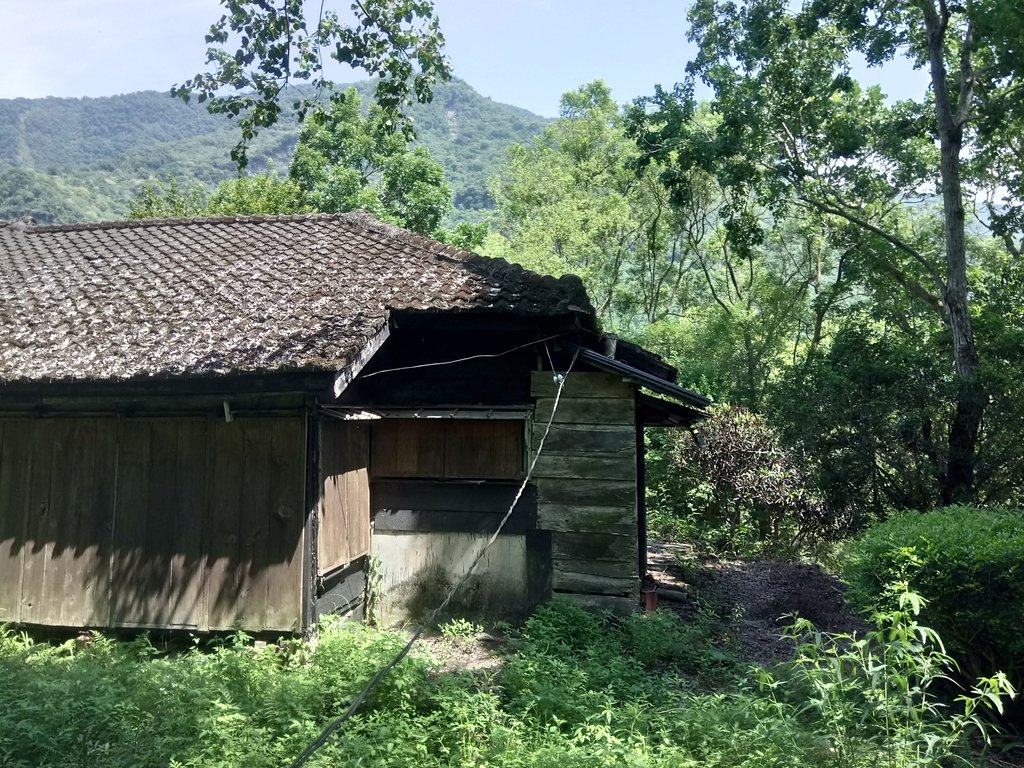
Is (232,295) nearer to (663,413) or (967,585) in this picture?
(663,413)

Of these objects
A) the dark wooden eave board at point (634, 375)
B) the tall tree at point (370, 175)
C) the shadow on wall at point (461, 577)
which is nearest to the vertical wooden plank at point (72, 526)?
the shadow on wall at point (461, 577)

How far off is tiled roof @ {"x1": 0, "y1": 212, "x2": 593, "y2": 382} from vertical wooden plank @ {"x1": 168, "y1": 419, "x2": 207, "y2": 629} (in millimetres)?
953

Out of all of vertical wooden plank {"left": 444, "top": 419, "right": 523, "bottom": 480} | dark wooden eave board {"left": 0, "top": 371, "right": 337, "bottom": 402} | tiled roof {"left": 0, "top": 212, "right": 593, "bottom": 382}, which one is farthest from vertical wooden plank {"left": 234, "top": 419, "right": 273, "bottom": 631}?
vertical wooden plank {"left": 444, "top": 419, "right": 523, "bottom": 480}

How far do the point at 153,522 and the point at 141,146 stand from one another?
122 m

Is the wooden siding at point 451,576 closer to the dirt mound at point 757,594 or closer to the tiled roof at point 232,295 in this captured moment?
the dirt mound at point 757,594

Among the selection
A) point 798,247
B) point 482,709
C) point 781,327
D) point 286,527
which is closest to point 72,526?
point 286,527

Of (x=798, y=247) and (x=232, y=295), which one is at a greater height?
(x=798, y=247)

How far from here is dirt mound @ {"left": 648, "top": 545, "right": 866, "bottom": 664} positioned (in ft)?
26.8

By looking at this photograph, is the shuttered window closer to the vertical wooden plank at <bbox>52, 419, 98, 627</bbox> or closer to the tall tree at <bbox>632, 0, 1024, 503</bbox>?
the vertical wooden plank at <bbox>52, 419, 98, 627</bbox>

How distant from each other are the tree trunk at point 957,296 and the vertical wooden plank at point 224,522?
387 inches

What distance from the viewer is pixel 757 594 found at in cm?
1053

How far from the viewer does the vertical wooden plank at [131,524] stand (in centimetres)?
718

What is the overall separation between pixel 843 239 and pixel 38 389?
16.4 meters

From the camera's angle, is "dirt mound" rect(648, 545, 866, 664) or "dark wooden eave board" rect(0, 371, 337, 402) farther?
"dirt mound" rect(648, 545, 866, 664)
